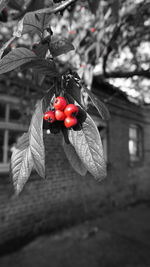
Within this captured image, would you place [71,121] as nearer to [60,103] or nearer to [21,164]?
[60,103]

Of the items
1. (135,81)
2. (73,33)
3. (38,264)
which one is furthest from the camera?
(38,264)

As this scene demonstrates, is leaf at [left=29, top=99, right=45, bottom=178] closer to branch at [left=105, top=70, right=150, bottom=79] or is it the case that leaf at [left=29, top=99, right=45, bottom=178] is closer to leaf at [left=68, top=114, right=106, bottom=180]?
leaf at [left=68, top=114, right=106, bottom=180]

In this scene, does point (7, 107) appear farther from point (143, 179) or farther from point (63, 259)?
point (143, 179)

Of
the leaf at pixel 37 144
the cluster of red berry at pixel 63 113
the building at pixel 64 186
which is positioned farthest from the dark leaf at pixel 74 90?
the building at pixel 64 186

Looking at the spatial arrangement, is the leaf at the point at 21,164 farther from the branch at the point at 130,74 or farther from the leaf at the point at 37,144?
the branch at the point at 130,74

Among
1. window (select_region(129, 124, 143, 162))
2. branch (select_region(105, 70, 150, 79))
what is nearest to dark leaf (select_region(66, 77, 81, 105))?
branch (select_region(105, 70, 150, 79))

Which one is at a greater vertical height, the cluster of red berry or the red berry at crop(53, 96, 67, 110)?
the red berry at crop(53, 96, 67, 110)

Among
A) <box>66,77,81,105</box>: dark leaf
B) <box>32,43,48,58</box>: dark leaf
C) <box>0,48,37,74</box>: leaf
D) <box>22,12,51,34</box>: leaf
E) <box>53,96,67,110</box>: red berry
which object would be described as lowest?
<box>53,96,67,110</box>: red berry

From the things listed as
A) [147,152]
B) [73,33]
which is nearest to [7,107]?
[73,33]
